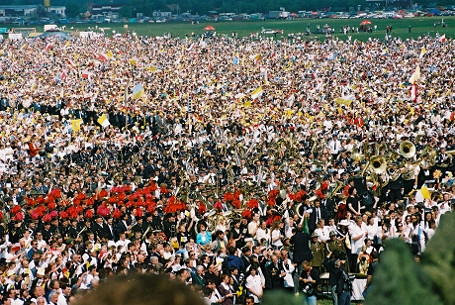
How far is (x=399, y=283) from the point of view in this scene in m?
1.52

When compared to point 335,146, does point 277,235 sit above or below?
above

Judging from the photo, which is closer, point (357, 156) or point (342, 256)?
point (342, 256)

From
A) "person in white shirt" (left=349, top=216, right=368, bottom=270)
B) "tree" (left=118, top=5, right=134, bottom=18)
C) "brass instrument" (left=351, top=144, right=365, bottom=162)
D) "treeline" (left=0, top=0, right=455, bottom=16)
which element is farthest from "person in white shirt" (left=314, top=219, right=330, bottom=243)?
"tree" (left=118, top=5, right=134, bottom=18)

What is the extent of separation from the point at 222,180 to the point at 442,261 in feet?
68.8

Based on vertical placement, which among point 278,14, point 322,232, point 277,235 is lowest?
point 278,14

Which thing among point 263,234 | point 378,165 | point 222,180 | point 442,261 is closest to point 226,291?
point 263,234

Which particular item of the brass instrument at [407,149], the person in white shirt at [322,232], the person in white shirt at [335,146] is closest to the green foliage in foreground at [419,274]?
the person in white shirt at [322,232]

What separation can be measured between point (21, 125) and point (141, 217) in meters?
18.4

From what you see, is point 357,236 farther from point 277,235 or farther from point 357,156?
point 357,156

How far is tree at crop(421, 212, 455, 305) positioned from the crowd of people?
202 millimetres

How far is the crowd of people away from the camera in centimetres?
1205

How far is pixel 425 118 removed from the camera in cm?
3091

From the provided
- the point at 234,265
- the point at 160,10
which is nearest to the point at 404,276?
the point at 234,265

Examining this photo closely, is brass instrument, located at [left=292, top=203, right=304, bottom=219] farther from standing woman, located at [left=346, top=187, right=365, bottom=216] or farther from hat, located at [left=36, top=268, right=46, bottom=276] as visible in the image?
hat, located at [left=36, top=268, right=46, bottom=276]
